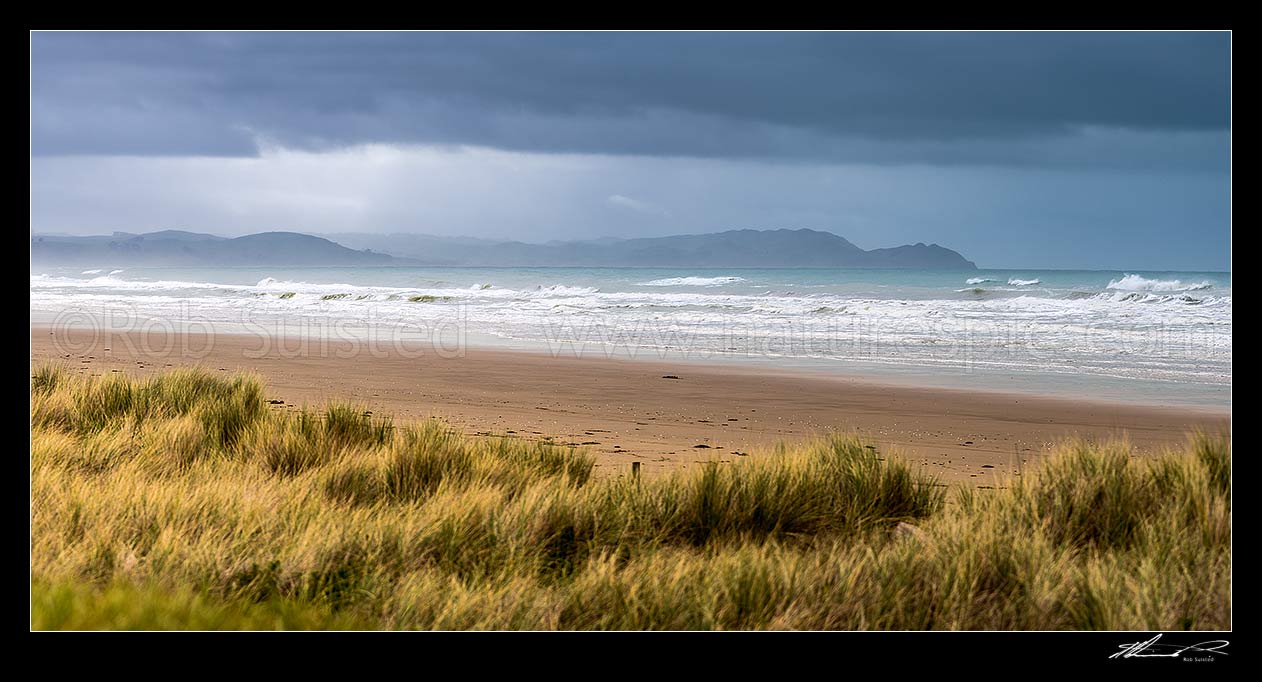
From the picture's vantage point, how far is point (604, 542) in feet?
12.1

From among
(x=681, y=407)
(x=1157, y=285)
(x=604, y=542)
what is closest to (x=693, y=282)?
(x=1157, y=285)

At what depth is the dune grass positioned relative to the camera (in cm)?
299

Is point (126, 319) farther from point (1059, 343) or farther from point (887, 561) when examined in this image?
point (887, 561)

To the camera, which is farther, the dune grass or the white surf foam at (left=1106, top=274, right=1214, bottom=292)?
the white surf foam at (left=1106, top=274, right=1214, bottom=292)

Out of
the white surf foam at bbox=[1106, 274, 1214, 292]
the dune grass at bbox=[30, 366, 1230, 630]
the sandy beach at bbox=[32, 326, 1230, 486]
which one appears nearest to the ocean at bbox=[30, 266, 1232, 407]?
the white surf foam at bbox=[1106, 274, 1214, 292]

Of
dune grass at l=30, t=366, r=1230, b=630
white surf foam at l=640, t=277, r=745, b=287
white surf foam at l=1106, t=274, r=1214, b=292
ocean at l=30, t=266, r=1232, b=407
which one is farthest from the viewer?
white surf foam at l=640, t=277, r=745, b=287
